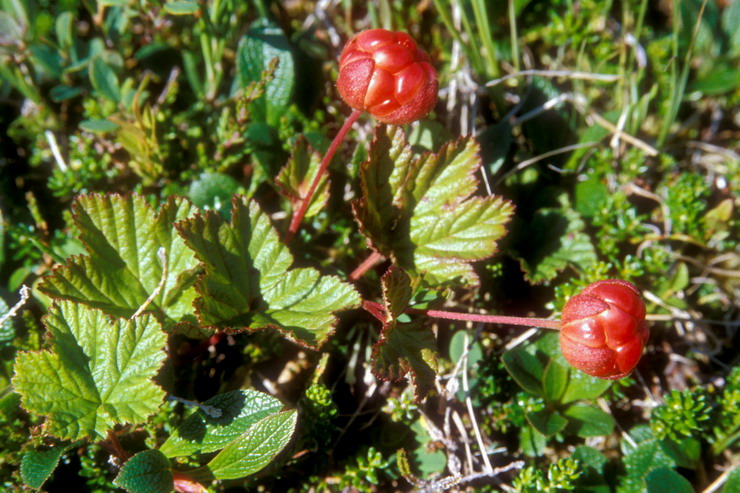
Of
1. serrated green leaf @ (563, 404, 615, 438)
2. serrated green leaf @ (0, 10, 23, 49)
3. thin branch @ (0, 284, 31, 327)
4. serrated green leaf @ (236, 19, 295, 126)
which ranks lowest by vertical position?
serrated green leaf @ (563, 404, 615, 438)

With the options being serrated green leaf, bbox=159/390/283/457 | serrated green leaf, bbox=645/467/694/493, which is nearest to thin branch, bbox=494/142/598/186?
serrated green leaf, bbox=645/467/694/493

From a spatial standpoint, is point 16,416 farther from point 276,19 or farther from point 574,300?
point 276,19

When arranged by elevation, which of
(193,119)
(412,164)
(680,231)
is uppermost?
(193,119)

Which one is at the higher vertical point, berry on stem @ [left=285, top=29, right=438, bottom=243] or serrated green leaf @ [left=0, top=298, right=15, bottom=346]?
berry on stem @ [left=285, top=29, right=438, bottom=243]

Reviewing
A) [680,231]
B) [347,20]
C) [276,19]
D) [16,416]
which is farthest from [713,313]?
[16,416]

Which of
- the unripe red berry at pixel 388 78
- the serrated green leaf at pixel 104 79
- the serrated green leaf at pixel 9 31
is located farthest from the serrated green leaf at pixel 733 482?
the serrated green leaf at pixel 9 31

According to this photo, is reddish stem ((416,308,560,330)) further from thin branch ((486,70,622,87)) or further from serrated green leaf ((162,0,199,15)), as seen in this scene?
serrated green leaf ((162,0,199,15))
